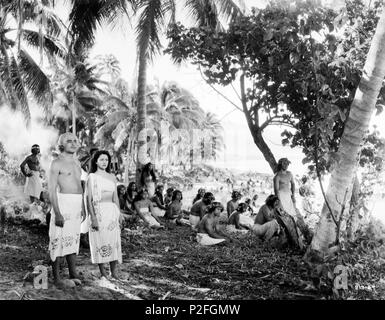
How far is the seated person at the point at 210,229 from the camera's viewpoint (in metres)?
6.54

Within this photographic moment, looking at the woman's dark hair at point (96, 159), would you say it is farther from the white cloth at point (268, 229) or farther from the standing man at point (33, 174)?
the standing man at point (33, 174)

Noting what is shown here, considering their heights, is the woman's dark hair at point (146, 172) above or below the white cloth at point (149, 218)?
above

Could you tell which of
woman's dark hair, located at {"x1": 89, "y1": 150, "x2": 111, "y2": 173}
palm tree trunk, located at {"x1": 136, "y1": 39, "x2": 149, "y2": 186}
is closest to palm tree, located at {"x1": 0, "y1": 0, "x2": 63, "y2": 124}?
palm tree trunk, located at {"x1": 136, "y1": 39, "x2": 149, "y2": 186}

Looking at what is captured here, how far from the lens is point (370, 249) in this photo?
430 cm

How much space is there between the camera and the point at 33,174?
749 centimetres

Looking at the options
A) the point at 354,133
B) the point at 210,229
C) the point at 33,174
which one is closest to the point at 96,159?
the point at 354,133

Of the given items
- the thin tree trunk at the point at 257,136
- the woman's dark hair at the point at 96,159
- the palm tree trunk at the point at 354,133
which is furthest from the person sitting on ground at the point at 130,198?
the palm tree trunk at the point at 354,133

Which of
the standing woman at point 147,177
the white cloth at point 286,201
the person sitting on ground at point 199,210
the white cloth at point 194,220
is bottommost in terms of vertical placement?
the white cloth at point 194,220

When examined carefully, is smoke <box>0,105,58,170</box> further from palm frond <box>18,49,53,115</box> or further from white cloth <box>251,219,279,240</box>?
white cloth <box>251,219,279,240</box>

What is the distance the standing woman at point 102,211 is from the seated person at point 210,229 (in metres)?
2.57

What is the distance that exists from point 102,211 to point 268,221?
3.28 m
